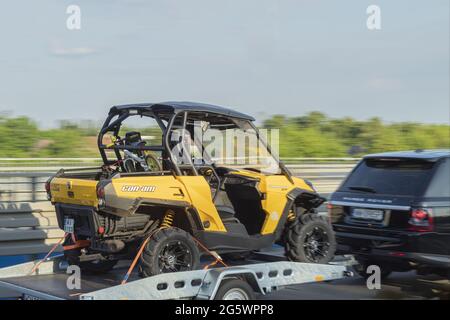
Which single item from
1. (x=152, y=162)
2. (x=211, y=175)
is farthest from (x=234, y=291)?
(x=152, y=162)

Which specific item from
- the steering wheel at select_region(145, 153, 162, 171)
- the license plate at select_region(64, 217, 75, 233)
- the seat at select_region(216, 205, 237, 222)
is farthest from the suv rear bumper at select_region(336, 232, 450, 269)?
the license plate at select_region(64, 217, 75, 233)

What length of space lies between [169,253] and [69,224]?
1.15m

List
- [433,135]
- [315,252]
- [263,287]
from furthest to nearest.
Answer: [433,135] < [315,252] < [263,287]

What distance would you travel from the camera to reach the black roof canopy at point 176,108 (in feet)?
24.9

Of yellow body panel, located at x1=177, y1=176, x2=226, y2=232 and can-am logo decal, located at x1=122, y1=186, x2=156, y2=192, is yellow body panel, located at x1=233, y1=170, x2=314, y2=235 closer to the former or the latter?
yellow body panel, located at x1=177, y1=176, x2=226, y2=232

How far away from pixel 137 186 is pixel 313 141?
2320cm

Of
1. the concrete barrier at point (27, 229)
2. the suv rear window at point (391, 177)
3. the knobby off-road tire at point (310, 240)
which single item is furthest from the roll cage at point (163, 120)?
the concrete barrier at point (27, 229)

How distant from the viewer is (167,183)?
7371mm

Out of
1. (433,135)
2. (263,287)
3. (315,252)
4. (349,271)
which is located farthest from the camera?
(433,135)

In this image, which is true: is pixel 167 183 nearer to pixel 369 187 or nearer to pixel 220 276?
pixel 220 276

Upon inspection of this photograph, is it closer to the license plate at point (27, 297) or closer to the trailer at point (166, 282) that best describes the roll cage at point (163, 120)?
the trailer at point (166, 282)

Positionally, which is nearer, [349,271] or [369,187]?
[349,271]

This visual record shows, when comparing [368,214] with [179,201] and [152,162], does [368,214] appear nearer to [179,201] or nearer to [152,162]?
[179,201]
